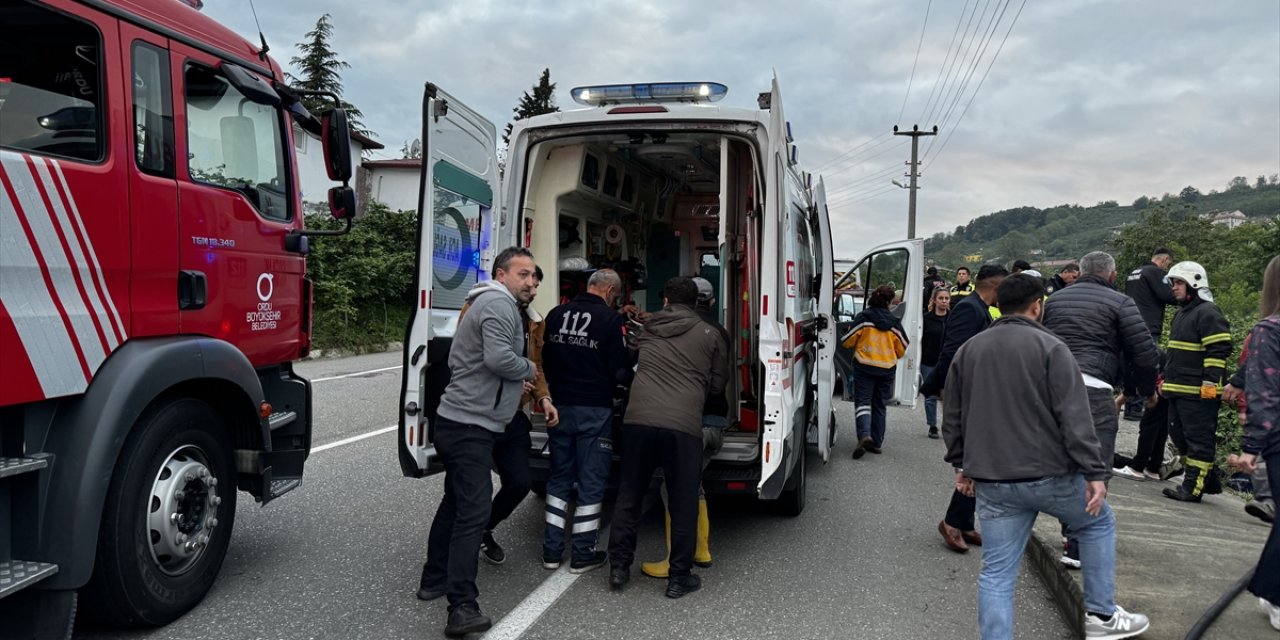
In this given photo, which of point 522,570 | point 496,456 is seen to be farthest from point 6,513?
point 522,570

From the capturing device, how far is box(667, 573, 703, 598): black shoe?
3895mm

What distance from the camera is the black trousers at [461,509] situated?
3.39m

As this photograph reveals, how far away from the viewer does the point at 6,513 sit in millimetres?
2801

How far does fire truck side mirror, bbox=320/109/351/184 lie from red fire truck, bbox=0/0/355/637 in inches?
0.4

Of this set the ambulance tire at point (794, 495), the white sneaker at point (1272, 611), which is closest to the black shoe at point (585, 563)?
the ambulance tire at point (794, 495)

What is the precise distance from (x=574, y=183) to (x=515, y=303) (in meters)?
1.62

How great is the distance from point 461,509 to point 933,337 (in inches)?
261

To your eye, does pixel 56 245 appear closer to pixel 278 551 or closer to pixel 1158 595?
pixel 278 551

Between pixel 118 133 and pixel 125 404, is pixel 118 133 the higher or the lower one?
the higher one

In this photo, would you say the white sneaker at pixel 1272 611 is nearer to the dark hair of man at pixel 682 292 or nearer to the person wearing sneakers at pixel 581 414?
the dark hair of man at pixel 682 292

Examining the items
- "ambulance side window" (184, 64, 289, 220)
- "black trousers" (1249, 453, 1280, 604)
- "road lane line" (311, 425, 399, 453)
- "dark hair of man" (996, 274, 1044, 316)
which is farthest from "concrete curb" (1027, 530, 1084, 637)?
"road lane line" (311, 425, 399, 453)

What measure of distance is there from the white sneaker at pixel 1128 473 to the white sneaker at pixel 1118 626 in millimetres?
3898

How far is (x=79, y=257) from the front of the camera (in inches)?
115

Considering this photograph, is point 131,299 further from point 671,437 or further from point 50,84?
point 671,437
